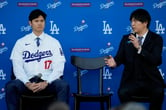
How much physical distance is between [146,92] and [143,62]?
0.31 metres

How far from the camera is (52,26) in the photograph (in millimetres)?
4027

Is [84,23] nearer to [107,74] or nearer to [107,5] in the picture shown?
[107,5]

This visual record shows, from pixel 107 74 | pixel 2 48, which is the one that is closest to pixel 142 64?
pixel 107 74

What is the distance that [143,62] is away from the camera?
3131 mm

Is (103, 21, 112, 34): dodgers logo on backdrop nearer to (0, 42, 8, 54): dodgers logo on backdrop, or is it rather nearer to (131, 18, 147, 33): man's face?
(131, 18, 147, 33): man's face

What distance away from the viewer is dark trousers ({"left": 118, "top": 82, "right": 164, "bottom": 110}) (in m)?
3.01

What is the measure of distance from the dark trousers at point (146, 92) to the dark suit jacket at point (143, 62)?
2.8 inches

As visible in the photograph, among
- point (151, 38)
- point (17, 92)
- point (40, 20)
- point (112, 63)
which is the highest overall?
point (40, 20)

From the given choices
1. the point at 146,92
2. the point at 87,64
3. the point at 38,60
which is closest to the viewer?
the point at 146,92

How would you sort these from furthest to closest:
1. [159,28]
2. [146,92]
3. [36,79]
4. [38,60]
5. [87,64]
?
[159,28] → [87,64] → [38,60] → [36,79] → [146,92]

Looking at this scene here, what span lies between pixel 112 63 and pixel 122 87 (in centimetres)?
27

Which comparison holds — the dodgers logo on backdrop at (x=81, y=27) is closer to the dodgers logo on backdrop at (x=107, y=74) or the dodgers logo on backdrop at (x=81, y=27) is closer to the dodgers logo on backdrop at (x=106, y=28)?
the dodgers logo on backdrop at (x=106, y=28)

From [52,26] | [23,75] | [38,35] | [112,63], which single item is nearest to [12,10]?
[52,26]

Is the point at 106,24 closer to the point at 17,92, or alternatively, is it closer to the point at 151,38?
the point at 151,38
